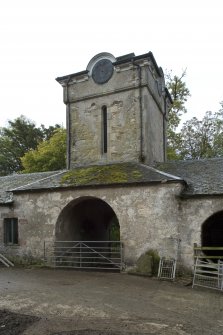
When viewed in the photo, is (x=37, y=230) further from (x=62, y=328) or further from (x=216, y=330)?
(x=216, y=330)

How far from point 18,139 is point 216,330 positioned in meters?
36.7

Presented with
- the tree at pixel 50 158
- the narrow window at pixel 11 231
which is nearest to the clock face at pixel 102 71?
the narrow window at pixel 11 231

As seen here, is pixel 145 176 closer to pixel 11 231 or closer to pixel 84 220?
pixel 84 220

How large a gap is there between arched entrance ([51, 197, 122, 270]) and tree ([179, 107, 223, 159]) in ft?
47.7

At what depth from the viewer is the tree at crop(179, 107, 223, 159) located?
30.7 meters

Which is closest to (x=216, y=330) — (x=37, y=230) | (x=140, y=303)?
(x=140, y=303)

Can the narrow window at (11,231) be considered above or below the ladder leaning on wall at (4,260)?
above

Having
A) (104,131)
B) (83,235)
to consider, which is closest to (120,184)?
(104,131)

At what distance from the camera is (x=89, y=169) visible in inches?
622

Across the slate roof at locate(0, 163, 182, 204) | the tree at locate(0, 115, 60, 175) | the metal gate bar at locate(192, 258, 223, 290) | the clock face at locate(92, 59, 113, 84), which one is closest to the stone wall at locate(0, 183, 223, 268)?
the slate roof at locate(0, 163, 182, 204)

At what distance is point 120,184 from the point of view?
43.1ft

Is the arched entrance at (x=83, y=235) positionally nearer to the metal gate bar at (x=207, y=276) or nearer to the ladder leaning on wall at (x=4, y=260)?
the ladder leaning on wall at (x=4, y=260)

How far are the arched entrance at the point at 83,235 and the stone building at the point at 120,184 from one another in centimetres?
7

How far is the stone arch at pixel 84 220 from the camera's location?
47.7 feet
